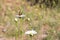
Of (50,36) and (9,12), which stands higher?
(9,12)

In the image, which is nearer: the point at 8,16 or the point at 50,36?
the point at 50,36

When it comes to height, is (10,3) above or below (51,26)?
above

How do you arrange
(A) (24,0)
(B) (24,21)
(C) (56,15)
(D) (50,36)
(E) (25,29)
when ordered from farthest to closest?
(A) (24,0) < (C) (56,15) < (B) (24,21) < (E) (25,29) < (D) (50,36)

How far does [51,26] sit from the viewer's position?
154 inches

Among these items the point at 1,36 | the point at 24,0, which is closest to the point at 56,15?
the point at 24,0

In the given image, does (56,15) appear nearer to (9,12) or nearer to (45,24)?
(45,24)

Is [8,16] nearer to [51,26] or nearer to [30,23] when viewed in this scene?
[30,23]

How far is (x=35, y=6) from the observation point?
4.58 m

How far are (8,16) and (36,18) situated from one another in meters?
0.50

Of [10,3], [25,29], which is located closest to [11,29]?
[25,29]

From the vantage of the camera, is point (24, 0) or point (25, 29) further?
point (24, 0)

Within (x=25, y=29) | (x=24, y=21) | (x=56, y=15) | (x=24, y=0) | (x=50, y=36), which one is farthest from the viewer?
(x=24, y=0)

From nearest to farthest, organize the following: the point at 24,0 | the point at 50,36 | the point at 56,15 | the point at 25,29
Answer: the point at 50,36 < the point at 25,29 < the point at 56,15 < the point at 24,0

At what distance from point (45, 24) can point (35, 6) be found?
2.30 feet
